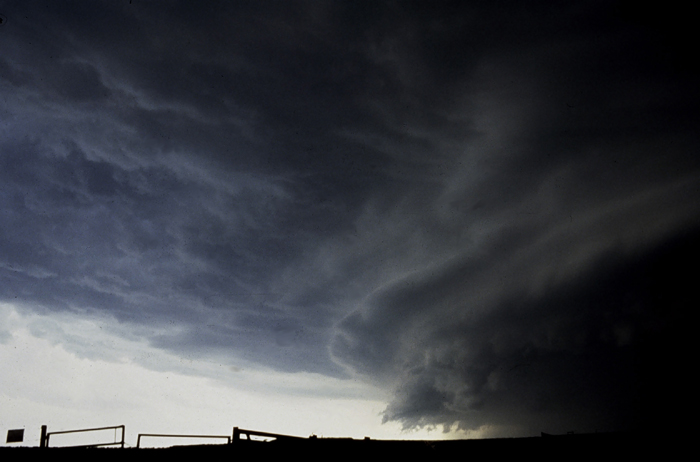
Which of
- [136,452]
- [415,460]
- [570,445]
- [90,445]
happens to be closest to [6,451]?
[90,445]

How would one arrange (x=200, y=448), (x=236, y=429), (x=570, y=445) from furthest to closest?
(x=200, y=448) → (x=570, y=445) → (x=236, y=429)

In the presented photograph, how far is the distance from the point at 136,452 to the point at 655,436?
19.5 metres

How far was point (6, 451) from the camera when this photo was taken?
701 inches

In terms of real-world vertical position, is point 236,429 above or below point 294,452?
above

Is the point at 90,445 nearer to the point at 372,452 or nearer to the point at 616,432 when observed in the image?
the point at 372,452

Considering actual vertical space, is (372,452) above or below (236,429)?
below

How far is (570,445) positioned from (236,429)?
10691 millimetres

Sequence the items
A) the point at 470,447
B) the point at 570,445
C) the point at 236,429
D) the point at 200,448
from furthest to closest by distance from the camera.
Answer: the point at 200,448 < the point at 470,447 < the point at 570,445 < the point at 236,429

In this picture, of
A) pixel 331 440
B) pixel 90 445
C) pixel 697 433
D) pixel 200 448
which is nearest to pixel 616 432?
pixel 697 433

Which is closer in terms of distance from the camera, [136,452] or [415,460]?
[415,460]

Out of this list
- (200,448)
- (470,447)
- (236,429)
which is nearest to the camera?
(236,429)

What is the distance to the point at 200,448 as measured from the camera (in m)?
17.8

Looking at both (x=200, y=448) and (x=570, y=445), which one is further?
(x=200, y=448)

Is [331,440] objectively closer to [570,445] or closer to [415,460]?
[415,460]
